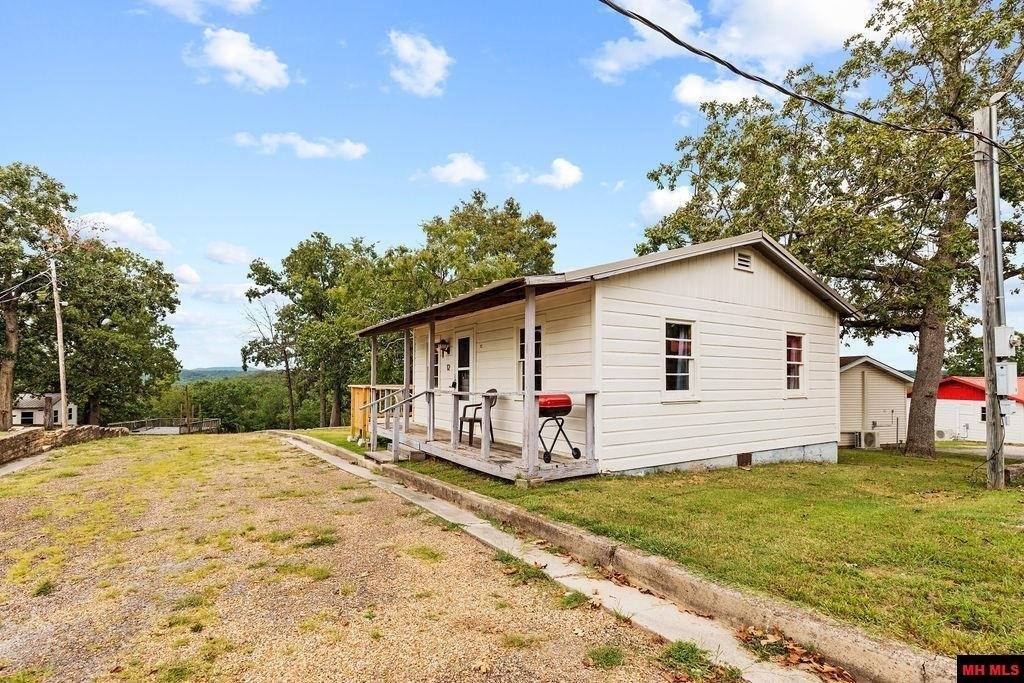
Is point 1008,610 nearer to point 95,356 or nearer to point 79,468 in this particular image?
point 79,468

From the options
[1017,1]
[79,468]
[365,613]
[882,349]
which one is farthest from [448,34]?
[882,349]

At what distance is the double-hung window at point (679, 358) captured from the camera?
8273 mm

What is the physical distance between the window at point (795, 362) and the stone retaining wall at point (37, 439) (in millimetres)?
15681

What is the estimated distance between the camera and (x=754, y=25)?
19.4 ft

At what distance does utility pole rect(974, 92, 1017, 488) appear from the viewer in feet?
23.0

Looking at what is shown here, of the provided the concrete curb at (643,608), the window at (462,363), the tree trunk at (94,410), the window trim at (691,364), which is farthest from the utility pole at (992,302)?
the tree trunk at (94,410)

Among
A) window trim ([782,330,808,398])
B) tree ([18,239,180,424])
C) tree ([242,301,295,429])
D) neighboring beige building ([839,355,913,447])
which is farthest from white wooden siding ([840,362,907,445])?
tree ([242,301,295,429])

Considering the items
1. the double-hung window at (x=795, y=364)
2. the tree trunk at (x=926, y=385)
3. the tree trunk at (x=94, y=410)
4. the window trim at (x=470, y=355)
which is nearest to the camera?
the double-hung window at (x=795, y=364)

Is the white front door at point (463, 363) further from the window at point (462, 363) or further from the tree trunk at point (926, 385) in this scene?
the tree trunk at point (926, 385)

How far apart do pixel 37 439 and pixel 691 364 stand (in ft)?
48.4

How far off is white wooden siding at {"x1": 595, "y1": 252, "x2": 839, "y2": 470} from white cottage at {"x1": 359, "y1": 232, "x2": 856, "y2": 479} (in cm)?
3

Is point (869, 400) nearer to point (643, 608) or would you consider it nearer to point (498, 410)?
point (498, 410)

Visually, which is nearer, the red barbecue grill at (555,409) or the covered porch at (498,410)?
the covered porch at (498,410)

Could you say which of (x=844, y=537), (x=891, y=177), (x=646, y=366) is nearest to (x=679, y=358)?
(x=646, y=366)
